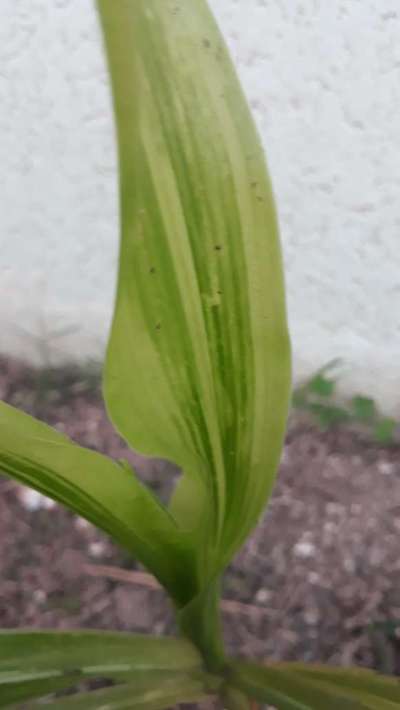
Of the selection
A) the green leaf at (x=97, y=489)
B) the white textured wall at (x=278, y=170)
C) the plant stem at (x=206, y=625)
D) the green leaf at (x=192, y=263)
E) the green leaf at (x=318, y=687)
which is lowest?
the green leaf at (x=318, y=687)

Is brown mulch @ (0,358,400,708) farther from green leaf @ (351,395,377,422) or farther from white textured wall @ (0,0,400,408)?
white textured wall @ (0,0,400,408)

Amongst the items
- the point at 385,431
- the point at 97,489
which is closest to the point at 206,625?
the point at 97,489

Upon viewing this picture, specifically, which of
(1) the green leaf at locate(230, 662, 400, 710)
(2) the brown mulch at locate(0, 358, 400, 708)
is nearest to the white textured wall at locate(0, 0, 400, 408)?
(2) the brown mulch at locate(0, 358, 400, 708)

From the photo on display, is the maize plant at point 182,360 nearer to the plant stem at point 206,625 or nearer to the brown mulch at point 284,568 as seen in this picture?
the plant stem at point 206,625

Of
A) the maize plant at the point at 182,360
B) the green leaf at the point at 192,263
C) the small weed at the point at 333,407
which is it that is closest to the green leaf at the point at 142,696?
the maize plant at the point at 182,360

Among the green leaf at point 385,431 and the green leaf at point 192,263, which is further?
the green leaf at point 385,431

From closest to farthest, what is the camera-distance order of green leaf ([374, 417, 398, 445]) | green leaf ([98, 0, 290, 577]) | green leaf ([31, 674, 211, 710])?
1. green leaf ([98, 0, 290, 577])
2. green leaf ([31, 674, 211, 710])
3. green leaf ([374, 417, 398, 445])

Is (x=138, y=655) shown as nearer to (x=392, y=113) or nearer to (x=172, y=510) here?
(x=172, y=510)

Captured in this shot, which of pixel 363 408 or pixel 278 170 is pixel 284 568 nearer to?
pixel 363 408
